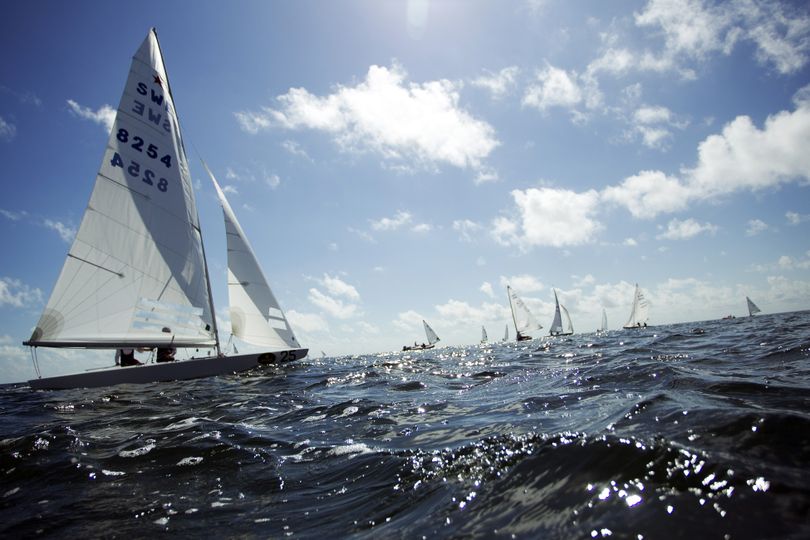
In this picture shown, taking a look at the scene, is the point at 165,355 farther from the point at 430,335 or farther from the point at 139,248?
the point at 430,335

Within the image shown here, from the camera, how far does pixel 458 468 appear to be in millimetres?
3354

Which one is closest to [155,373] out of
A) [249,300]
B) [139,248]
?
[139,248]

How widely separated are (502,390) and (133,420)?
6.87 metres

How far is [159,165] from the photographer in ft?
57.3

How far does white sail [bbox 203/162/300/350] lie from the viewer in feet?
63.4

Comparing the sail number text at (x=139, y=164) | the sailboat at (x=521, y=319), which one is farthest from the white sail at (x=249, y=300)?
the sailboat at (x=521, y=319)


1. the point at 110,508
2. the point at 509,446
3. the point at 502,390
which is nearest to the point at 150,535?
the point at 110,508

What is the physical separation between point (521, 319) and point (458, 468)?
63696 mm

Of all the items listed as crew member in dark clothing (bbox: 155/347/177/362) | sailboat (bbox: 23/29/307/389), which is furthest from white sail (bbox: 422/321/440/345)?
crew member in dark clothing (bbox: 155/347/177/362)

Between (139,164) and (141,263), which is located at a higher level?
(139,164)

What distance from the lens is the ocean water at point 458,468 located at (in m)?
2.11

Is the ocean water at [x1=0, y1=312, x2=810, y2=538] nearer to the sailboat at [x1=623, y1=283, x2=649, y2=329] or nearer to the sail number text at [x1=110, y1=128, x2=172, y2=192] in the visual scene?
the sail number text at [x1=110, y1=128, x2=172, y2=192]

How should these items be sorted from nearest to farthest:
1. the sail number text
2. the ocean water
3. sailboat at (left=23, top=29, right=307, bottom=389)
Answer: the ocean water → sailboat at (left=23, top=29, right=307, bottom=389) → the sail number text

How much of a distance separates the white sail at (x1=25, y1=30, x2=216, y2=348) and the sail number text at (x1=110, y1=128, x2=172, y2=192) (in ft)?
0.13
